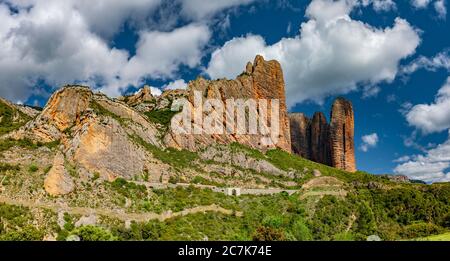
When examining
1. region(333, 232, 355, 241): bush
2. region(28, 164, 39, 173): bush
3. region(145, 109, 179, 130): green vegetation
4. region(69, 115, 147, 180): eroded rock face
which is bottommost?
region(333, 232, 355, 241): bush

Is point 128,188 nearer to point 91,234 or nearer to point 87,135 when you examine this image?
point 87,135

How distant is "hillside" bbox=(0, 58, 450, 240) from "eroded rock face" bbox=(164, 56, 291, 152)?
0.60 metres

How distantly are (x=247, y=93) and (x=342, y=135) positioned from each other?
43.3 m

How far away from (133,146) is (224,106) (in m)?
35.8

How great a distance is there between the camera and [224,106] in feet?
341

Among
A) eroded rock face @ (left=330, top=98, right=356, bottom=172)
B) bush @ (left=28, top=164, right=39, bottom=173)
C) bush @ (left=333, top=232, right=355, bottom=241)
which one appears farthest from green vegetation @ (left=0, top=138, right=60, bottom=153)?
eroded rock face @ (left=330, top=98, right=356, bottom=172)

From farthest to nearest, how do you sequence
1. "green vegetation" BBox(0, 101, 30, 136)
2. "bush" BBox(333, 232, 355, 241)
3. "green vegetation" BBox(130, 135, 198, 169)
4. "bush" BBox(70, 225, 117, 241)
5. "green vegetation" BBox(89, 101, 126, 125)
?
"green vegetation" BBox(130, 135, 198, 169), "green vegetation" BBox(0, 101, 30, 136), "green vegetation" BBox(89, 101, 126, 125), "bush" BBox(333, 232, 355, 241), "bush" BBox(70, 225, 117, 241)

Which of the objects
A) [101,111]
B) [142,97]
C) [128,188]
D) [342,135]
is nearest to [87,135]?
[128,188]

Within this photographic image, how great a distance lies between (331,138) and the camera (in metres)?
142

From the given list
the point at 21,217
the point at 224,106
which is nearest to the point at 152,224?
the point at 21,217

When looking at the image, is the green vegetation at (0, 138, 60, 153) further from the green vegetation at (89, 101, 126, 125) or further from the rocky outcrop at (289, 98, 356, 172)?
the rocky outcrop at (289, 98, 356, 172)

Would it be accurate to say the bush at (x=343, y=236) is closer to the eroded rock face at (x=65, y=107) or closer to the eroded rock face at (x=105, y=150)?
the eroded rock face at (x=105, y=150)

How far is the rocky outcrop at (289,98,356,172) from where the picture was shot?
13925 cm
